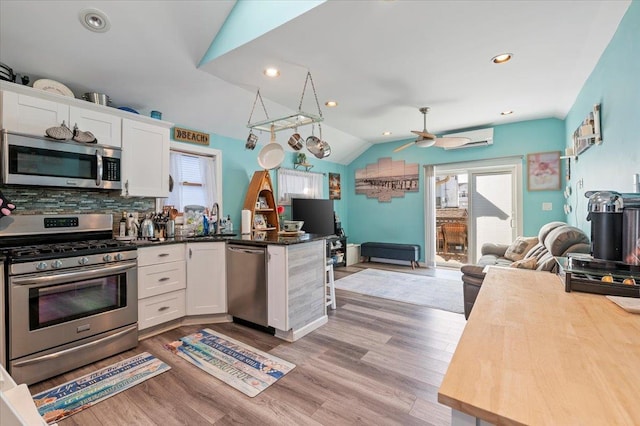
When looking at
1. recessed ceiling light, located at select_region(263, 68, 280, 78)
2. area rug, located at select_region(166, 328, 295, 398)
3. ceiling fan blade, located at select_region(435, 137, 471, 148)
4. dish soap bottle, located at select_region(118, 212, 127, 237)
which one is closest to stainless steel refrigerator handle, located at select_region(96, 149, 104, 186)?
dish soap bottle, located at select_region(118, 212, 127, 237)

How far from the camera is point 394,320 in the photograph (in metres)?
3.20

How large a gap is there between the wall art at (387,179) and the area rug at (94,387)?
5256 millimetres

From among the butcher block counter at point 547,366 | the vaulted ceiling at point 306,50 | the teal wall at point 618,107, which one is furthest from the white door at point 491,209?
the butcher block counter at point 547,366

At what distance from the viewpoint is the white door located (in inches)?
204

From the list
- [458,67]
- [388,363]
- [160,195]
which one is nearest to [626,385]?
[388,363]

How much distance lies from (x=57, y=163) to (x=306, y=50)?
2389 mm

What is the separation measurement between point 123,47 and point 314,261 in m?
2.65

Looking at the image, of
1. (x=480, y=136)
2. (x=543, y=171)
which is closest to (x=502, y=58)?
(x=480, y=136)

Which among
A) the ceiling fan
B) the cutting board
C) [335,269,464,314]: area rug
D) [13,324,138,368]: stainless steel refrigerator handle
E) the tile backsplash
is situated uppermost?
the ceiling fan

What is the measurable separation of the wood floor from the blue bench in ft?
9.28

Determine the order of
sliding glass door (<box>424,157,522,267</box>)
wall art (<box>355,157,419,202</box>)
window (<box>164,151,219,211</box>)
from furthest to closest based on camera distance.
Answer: wall art (<box>355,157,419,202</box>) < sliding glass door (<box>424,157,522,267</box>) < window (<box>164,151,219,211</box>)

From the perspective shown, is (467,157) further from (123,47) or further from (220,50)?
(123,47)

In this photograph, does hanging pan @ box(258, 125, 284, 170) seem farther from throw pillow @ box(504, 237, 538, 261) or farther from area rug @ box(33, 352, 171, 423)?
throw pillow @ box(504, 237, 538, 261)

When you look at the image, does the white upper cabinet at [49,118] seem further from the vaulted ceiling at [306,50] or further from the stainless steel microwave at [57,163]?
the vaulted ceiling at [306,50]
